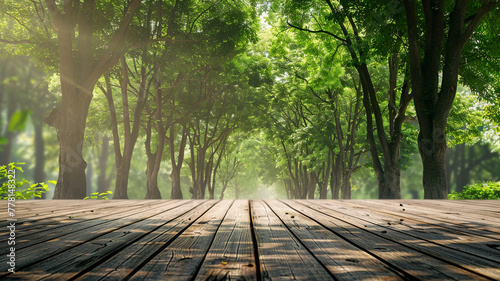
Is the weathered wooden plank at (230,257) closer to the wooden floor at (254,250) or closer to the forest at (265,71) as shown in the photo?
the wooden floor at (254,250)

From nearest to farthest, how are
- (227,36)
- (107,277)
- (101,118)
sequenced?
(107,277) < (227,36) < (101,118)

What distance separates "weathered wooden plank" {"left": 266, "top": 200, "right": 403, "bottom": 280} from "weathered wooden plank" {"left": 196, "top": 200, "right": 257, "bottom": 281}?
16.0 inches

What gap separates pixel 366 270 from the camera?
1.90 m

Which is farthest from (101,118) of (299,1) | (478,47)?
(478,47)

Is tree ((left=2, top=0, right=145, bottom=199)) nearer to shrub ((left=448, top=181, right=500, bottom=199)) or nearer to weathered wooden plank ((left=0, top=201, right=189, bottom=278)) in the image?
weathered wooden plank ((left=0, top=201, right=189, bottom=278))

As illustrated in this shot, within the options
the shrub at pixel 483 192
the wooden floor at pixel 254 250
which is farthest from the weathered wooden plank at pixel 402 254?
the shrub at pixel 483 192

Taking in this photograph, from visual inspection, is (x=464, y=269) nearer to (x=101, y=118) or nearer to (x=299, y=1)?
(x=299, y=1)

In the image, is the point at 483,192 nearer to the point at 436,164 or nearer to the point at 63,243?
the point at 436,164

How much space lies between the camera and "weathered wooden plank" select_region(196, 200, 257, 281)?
1.82 meters

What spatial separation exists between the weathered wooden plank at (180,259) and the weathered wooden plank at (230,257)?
52 millimetres

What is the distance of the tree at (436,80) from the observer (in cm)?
928

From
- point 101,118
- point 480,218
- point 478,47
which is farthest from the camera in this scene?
point 101,118

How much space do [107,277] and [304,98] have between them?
65.6ft

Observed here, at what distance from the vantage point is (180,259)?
7.06ft
